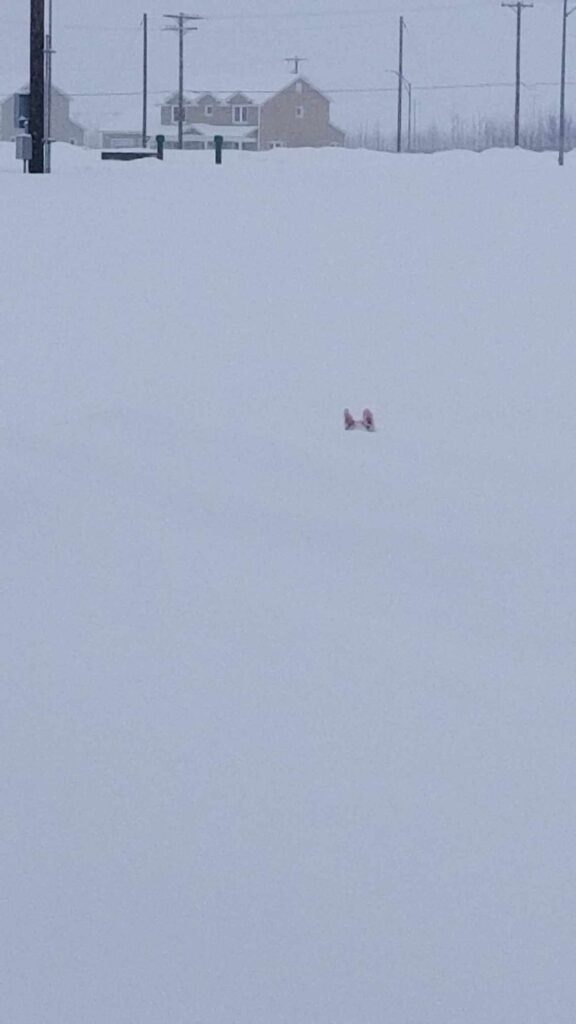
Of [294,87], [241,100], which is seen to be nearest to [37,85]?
[241,100]

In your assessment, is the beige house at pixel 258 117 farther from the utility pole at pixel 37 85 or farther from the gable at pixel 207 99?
the utility pole at pixel 37 85

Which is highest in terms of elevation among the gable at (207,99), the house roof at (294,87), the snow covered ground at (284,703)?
the house roof at (294,87)

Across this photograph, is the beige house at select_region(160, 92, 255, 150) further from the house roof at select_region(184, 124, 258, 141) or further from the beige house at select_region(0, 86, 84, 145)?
the beige house at select_region(0, 86, 84, 145)

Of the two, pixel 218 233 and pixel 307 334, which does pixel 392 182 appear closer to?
pixel 218 233

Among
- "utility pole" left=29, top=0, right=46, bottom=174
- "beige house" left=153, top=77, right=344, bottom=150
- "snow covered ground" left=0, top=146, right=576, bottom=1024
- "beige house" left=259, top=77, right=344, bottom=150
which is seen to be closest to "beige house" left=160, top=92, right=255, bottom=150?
"beige house" left=153, top=77, right=344, bottom=150

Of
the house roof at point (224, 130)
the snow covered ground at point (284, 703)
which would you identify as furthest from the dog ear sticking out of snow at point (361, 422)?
the house roof at point (224, 130)

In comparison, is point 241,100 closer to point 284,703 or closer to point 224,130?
point 224,130
